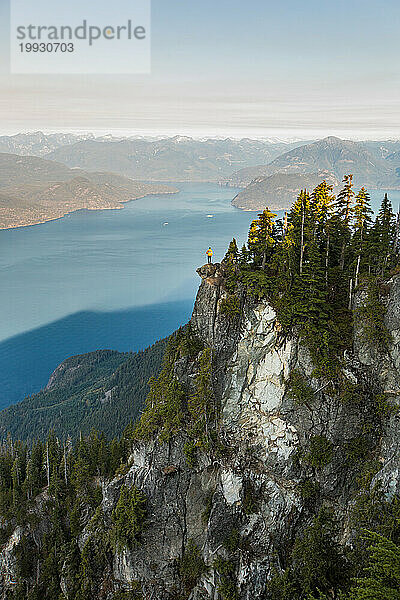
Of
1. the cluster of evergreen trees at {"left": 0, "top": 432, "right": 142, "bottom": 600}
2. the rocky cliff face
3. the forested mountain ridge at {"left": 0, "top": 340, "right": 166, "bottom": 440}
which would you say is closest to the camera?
the rocky cliff face

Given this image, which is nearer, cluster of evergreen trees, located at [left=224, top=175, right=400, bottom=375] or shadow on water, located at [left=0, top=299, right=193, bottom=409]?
cluster of evergreen trees, located at [left=224, top=175, right=400, bottom=375]

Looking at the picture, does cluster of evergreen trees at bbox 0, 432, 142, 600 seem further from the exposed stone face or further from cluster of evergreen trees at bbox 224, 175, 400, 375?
the exposed stone face

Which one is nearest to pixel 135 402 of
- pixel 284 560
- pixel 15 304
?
pixel 284 560

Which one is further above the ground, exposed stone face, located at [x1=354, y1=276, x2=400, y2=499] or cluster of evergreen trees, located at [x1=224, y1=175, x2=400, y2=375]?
cluster of evergreen trees, located at [x1=224, y1=175, x2=400, y2=375]

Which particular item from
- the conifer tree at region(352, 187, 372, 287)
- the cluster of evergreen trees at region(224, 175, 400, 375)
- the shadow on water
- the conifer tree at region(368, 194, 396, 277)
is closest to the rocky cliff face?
the cluster of evergreen trees at region(224, 175, 400, 375)

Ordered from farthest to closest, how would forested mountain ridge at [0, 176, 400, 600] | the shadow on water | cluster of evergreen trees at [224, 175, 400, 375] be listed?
the shadow on water
cluster of evergreen trees at [224, 175, 400, 375]
forested mountain ridge at [0, 176, 400, 600]

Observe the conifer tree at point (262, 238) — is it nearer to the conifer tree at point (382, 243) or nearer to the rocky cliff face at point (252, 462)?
the rocky cliff face at point (252, 462)
